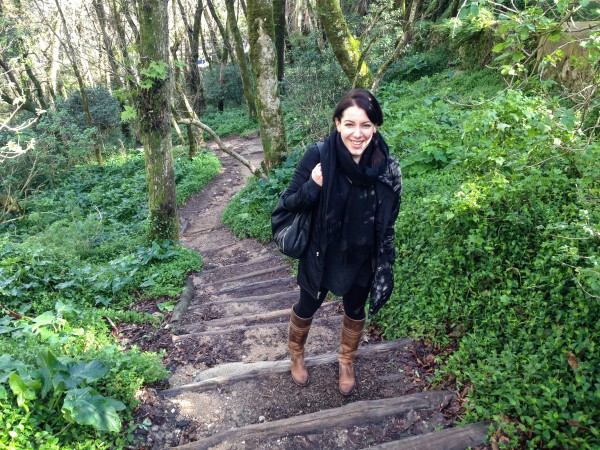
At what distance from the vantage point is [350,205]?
2.71 m

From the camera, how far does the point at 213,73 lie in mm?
24953

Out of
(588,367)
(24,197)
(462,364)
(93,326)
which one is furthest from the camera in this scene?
(24,197)

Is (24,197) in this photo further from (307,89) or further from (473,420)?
(473,420)

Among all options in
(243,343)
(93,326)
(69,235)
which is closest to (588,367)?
(243,343)

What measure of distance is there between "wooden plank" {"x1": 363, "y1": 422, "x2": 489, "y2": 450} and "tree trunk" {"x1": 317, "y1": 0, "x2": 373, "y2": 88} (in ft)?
25.8

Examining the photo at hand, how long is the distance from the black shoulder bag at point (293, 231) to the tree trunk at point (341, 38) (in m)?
7.01

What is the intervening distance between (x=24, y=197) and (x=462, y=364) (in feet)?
46.7

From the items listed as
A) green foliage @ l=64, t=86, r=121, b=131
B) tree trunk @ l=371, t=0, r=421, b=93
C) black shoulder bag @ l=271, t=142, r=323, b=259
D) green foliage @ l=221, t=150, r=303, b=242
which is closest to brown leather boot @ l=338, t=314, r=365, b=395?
black shoulder bag @ l=271, t=142, r=323, b=259

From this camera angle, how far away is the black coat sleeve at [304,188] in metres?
2.61

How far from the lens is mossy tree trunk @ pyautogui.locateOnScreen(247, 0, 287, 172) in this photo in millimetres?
7922

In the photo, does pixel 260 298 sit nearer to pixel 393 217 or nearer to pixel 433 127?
pixel 393 217

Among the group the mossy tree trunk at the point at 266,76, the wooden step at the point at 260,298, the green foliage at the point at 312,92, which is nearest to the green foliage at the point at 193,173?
the green foliage at the point at 312,92

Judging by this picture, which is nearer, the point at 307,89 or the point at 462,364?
the point at 462,364

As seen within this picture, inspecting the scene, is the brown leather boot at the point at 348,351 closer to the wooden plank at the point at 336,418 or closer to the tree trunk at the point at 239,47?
the wooden plank at the point at 336,418
